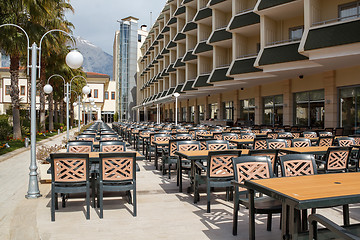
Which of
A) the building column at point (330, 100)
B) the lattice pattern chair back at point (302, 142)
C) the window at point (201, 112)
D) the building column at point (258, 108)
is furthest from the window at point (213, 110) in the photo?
the lattice pattern chair back at point (302, 142)

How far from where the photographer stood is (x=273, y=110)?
24.6 m

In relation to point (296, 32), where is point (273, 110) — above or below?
below

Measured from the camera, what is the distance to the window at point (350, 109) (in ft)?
55.7

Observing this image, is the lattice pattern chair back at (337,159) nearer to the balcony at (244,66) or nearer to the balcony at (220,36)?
the balcony at (244,66)

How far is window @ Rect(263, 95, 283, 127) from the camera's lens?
77.9 feet

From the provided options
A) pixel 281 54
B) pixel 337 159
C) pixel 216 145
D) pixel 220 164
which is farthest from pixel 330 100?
pixel 220 164

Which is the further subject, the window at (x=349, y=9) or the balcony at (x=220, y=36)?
the balcony at (x=220, y=36)

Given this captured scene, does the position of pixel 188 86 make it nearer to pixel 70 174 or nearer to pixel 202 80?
pixel 202 80

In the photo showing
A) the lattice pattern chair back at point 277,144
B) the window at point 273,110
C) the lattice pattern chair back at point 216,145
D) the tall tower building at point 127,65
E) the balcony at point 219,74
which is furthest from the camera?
the tall tower building at point 127,65

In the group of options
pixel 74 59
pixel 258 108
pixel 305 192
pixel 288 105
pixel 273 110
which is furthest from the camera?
pixel 258 108

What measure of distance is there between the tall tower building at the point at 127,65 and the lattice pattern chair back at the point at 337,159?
7135 centimetres

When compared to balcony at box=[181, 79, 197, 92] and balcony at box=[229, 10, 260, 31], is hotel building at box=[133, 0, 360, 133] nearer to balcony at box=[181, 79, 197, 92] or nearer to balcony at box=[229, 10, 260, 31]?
balcony at box=[229, 10, 260, 31]

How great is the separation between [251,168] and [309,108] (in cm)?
1781

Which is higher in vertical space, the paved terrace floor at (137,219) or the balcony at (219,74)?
the balcony at (219,74)
